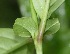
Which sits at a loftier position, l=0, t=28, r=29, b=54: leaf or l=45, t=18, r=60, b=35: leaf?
l=0, t=28, r=29, b=54: leaf

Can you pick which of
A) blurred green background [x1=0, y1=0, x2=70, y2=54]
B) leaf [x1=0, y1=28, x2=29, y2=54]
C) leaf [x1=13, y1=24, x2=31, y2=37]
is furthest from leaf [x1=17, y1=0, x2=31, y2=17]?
leaf [x1=13, y1=24, x2=31, y2=37]

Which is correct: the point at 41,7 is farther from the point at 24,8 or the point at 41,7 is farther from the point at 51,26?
the point at 24,8

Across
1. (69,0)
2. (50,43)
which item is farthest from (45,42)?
(69,0)

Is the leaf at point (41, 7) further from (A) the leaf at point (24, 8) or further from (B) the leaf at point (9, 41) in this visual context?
(A) the leaf at point (24, 8)

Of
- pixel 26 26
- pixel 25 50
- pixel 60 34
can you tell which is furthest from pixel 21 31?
pixel 60 34

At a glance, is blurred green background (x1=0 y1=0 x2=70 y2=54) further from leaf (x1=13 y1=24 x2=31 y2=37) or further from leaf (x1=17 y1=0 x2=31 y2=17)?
leaf (x1=13 y1=24 x2=31 y2=37)

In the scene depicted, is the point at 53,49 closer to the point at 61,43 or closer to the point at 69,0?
the point at 61,43
